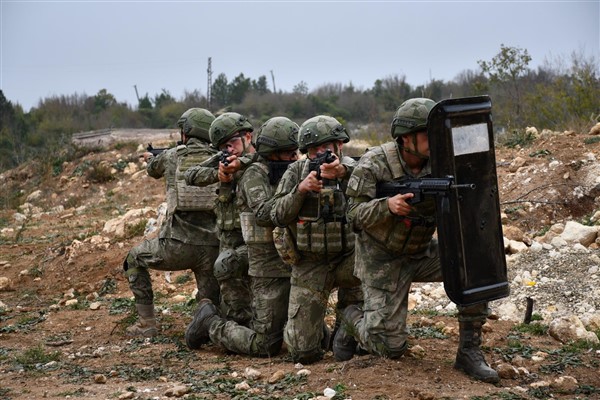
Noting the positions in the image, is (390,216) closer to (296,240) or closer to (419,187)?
(419,187)

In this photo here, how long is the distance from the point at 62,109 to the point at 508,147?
33039mm

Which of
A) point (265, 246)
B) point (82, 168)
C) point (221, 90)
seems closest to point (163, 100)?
point (221, 90)

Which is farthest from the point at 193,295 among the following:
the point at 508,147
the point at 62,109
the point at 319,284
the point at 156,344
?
the point at 62,109

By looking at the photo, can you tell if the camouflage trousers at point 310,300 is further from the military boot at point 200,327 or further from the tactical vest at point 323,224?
the military boot at point 200,327

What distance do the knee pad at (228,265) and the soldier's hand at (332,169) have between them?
1.64 m

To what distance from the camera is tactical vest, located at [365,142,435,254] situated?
233 inches

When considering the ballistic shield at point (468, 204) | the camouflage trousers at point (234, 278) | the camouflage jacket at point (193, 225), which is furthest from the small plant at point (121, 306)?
the ballistic shield at point (468, 204)

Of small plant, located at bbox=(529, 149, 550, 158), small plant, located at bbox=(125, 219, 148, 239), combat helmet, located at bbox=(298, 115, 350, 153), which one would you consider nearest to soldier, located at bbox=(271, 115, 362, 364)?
combat helmet, located at bbox=(298, 115, 350, 153)

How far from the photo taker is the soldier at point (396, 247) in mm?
5898

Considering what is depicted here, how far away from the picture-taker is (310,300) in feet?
22.6

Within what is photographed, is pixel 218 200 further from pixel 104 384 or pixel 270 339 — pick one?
pixel 104 384

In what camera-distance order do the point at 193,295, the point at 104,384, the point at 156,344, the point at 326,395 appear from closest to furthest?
the point at 326,395, the point at 104,384, the point at 156,344, the point at 193,295

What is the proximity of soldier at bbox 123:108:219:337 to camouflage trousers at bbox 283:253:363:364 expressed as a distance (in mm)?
1619

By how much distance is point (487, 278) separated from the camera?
5.75 meters
